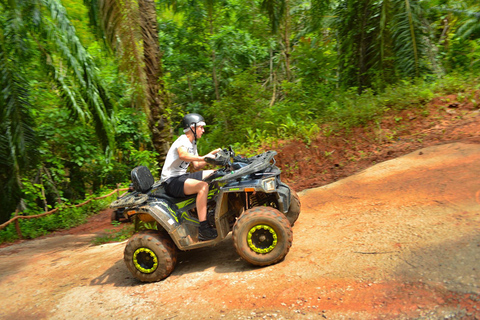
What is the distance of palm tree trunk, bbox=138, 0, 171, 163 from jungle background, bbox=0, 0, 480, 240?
2 centimetres

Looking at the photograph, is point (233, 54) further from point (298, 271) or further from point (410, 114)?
point (298, 271)

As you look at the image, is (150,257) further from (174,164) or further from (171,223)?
(174,164)

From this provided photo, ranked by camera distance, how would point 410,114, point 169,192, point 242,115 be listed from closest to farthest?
point 169,192 < point 410,114 < point 242,115

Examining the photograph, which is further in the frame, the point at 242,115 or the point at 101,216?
the point at 101,216

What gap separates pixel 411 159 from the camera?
663 centimetres

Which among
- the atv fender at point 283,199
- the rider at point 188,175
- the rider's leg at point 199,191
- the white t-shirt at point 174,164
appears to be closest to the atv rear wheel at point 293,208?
the atv fender at point 283,199

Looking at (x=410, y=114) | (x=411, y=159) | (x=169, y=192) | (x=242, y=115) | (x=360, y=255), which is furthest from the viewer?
(x=242, y=115)

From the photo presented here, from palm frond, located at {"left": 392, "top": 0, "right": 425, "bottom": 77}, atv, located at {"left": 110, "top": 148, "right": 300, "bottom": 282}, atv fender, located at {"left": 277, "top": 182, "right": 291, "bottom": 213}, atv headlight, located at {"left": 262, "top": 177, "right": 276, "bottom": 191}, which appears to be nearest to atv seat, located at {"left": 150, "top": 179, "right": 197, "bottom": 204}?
atv, located at {"left": 110, "top": 148, "right": 300, "bottom": 282}

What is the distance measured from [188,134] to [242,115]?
18.4 feet

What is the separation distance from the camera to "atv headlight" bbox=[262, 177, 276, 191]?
4.45 m

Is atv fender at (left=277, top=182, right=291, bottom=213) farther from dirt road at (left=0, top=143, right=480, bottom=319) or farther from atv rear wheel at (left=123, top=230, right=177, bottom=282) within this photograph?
atv rear wheel at (left=123, top=230, right=177, bottom=282)

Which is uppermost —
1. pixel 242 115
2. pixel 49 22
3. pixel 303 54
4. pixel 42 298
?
pixel 49 22

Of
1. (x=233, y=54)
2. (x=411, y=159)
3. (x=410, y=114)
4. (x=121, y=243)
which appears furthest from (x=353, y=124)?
→ (x=233, y=54)

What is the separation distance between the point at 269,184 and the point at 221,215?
0.75 metres
